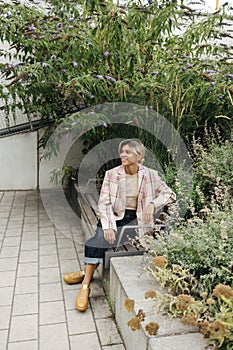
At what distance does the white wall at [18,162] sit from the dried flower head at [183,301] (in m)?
4.42

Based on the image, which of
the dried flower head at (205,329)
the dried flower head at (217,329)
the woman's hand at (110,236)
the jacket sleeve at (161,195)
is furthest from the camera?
the jacket sleeve at (161,195)

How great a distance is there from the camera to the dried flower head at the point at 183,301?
1.45m

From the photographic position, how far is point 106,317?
2.15 metres

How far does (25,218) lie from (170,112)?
2150mm

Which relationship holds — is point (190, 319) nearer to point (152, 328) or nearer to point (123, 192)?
point (152, 328)

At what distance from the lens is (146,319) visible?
154 cm

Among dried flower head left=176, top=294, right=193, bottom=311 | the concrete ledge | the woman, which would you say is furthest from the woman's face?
dried flower head left=176, top=294, right=193, bottom=311

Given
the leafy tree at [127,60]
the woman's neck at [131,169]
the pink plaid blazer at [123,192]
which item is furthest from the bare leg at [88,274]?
the leafy tree at [127,60]

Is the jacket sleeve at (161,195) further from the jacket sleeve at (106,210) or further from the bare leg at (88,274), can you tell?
the bare leg at (88,274)

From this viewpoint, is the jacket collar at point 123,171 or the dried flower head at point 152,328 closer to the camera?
the dried flower head at point 152,328

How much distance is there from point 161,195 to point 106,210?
1.39 feet

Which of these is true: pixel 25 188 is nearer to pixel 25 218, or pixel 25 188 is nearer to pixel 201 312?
pixel 25 218

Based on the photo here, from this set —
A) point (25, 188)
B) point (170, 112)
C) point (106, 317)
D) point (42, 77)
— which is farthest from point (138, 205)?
point (25, 188)

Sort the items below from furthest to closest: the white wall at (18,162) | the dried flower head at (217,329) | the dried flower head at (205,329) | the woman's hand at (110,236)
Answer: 1. the white wall at (18,162)
2. the woman's hand at (110,236)
3. the dried flower head at (205,329)
4. the dried flower head at (217,329)
